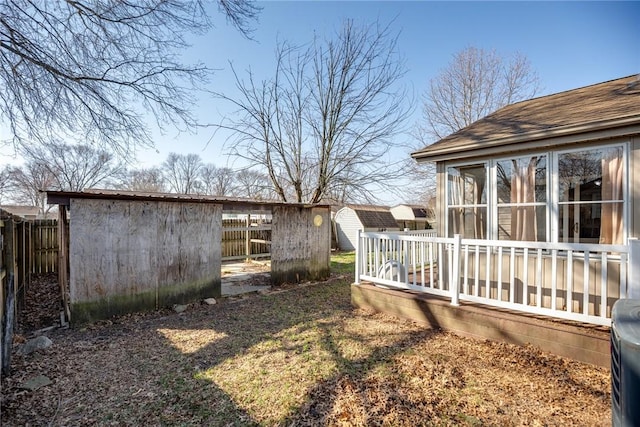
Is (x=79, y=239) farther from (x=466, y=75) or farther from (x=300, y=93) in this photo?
(x=466, y=75)

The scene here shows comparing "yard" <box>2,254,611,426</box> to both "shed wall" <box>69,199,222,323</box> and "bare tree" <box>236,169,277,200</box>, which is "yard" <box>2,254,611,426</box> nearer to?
"shed wall" <box>69,199,222,323</box>

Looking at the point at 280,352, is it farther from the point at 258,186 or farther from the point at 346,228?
the point at 346,228

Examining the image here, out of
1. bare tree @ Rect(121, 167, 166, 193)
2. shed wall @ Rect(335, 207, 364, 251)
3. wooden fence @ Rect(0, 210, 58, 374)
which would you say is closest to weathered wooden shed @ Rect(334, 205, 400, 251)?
shed wall @ Rect(335, 207, 364, 251)

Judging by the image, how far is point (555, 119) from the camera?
4.97 m

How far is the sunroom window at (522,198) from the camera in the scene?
480 cm

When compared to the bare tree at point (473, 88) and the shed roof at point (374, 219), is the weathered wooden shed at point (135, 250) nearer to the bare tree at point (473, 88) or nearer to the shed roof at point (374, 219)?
the shed roof at point (374, 219)

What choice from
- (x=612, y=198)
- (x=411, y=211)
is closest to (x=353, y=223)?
(x=612, y=198)

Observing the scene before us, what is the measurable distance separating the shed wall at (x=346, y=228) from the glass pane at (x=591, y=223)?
1220 cm

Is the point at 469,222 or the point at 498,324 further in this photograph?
the point at 469,222

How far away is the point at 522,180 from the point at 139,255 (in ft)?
22.3

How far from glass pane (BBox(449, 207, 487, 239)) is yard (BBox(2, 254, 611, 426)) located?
6.90 feet

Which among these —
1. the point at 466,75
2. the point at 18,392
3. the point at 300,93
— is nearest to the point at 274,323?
the point at 18,392

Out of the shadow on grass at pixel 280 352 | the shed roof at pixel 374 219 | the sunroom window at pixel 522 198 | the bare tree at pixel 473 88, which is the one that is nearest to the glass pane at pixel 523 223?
the sunroom window at pixel 522 198

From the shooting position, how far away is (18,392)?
296 centimetres
